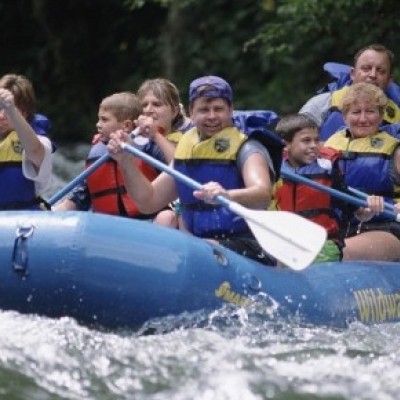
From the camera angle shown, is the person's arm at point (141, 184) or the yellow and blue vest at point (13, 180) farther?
the yellow and blue vest at point (13, 180)

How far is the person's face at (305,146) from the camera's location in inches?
249

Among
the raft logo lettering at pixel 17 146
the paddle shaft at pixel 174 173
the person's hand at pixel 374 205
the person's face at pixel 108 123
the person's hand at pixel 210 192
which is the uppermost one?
the person's face at pixel 108 123

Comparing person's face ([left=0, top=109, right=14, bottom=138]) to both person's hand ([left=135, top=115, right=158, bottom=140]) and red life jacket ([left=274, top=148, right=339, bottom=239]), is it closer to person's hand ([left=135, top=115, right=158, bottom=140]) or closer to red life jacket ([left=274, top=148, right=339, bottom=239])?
person's hand ([left=135, top=115, right=158, bottom=140])

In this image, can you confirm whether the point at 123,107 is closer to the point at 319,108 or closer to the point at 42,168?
the point at 42,168

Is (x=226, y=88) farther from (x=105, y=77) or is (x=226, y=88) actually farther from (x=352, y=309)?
A: (x=105, y=77)

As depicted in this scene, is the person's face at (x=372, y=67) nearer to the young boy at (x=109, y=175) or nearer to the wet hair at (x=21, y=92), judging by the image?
the young boy at (x=109, y=175)

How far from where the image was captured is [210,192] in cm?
532

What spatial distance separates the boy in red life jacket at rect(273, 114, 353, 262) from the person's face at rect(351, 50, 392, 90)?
94 cm

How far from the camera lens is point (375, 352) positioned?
5.10 metres

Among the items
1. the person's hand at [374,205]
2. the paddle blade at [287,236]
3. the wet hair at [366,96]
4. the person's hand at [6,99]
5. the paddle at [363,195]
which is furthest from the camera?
the wet hair at [366,96]

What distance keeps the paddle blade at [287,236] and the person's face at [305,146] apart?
3.28ft

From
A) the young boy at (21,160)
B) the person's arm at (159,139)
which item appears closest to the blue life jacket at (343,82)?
the person's arm at (159,139)

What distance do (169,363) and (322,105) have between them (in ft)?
9.92

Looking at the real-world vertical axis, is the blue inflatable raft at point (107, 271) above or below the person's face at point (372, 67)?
below
